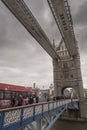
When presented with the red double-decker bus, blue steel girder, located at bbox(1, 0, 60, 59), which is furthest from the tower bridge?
the red double-decker bus

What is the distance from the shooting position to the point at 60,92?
33312 mm

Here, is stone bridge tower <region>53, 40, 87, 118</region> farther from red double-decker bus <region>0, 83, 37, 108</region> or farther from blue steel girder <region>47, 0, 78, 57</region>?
red double-decker bus <region>0, 83, 37, 108</region>

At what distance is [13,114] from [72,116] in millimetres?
26348

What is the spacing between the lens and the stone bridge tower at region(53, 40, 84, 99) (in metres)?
32.1

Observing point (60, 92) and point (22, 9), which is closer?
point (22, 9)

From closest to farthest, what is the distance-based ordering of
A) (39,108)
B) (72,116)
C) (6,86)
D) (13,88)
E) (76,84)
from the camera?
(39,108)
(6,86)
(13,88)
(72,116)
(76,84)

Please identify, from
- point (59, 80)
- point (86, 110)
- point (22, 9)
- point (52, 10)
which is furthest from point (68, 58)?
point (22, 9)

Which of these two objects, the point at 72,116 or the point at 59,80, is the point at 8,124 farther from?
the point at 59,80

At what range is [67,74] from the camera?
34.0 m

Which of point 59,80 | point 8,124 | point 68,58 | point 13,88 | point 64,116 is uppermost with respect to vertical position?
point 68,58

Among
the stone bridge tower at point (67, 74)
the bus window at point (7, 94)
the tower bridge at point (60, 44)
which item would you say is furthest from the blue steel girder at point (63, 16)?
the stone bridge tower at point (67, 74)

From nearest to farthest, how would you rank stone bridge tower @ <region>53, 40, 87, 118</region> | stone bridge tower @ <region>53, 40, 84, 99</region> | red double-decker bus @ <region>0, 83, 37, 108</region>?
red double-decker bus @ <region>0, 83, 37, 108</region> < stone bridge tower @ <region>53, 40, 87, 118</region> < stone bridge tower @ <region>53, 40, 84, 99</region>

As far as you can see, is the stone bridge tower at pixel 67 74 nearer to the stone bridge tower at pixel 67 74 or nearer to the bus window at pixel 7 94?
the stone bridge tower at pixel 67 74

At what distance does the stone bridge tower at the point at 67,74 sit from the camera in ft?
105
